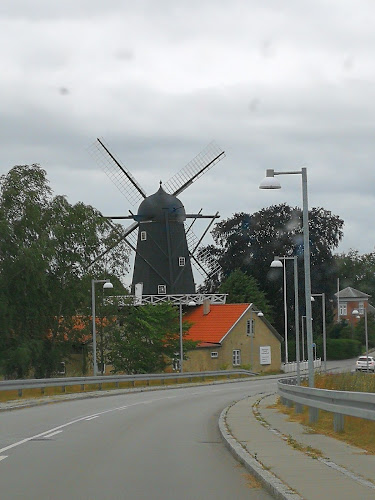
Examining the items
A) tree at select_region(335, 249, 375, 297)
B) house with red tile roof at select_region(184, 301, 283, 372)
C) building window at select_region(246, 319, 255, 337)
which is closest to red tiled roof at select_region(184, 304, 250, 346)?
house with red tile roof at select_region(184, 301, 283, 372)

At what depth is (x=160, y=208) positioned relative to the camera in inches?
3270

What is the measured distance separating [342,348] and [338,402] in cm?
9003

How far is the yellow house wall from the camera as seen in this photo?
8050 cm

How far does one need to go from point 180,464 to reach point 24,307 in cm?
5020

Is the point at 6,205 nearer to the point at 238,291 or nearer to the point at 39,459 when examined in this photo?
the point at 238,291

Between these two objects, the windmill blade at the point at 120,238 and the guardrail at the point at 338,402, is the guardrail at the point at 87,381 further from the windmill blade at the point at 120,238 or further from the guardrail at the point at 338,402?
the guardrail at the point at 338,402

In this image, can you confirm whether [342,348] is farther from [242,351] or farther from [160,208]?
[160,208]

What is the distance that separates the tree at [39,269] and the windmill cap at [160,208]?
13.1m

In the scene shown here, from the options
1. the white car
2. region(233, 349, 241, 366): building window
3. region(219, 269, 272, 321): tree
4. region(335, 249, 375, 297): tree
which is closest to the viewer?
the white car

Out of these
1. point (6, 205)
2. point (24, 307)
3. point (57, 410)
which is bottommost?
point (57, 410)

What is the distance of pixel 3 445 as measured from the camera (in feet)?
59.0

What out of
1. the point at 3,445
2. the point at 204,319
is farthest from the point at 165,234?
the point at 3,445

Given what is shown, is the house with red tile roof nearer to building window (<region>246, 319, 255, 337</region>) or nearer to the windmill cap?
building window (<region>246, 319, 255, 337</region>)

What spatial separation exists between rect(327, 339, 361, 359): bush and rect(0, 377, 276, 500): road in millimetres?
78714
